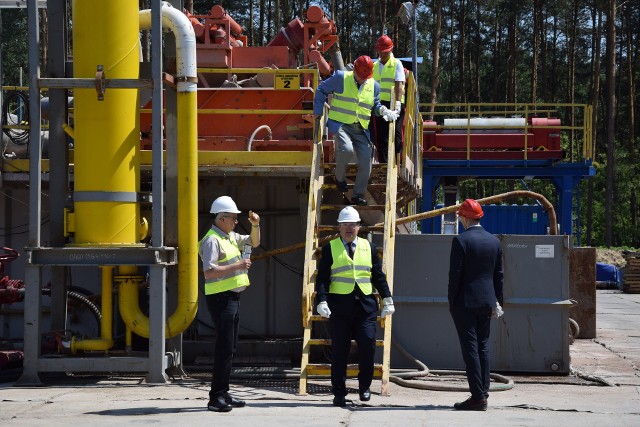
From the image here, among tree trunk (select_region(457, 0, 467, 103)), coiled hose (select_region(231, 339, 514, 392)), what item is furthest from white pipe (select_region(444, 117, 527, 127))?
tree trunk (select_region(457, 0, 467, 103))

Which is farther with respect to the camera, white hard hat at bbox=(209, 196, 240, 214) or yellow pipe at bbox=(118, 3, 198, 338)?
yellow pipe at bbox=(118, 3, 198, 338)

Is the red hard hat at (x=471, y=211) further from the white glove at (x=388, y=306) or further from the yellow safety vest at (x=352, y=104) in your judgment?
the yellow safety vest at (x=352, y=104)

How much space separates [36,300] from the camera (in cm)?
1138

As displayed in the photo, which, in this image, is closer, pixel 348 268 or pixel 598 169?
pixel 348 268

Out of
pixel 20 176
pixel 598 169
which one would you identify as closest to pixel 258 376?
pixel 20 176

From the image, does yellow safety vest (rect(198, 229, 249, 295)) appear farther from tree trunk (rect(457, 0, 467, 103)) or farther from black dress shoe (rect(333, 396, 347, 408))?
tree trunk (rect(457, 0, 467, 103))

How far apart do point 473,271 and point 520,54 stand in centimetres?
5756

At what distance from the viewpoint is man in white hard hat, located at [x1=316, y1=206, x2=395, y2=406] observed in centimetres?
981

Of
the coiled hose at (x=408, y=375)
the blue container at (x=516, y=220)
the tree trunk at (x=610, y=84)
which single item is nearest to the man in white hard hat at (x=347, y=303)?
the coiled hose at (x=408, y=375)

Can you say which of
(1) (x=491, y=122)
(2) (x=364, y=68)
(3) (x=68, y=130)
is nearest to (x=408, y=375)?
(2) (x=364, y=68)

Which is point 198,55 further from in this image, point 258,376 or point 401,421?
point 401,421

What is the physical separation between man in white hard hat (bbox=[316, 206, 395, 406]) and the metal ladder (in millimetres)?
700

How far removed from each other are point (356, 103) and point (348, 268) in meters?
2.99

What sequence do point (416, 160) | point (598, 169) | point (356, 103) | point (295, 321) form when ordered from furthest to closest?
point (598, 169)
point (416, 160)
point (295, 321)
point (356, 103)
